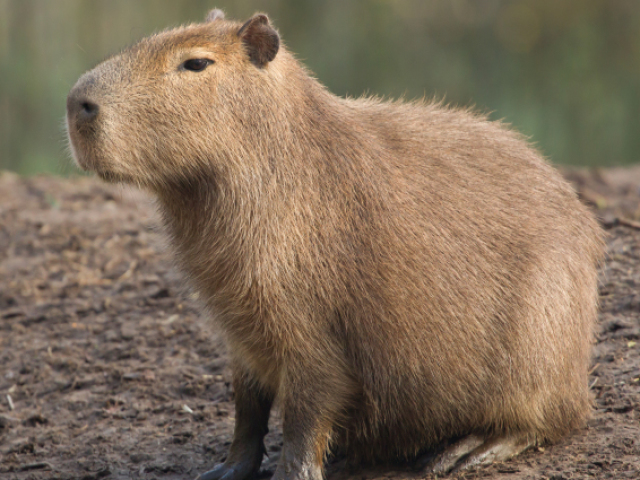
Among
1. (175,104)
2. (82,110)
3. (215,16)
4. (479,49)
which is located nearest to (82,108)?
(82,110)

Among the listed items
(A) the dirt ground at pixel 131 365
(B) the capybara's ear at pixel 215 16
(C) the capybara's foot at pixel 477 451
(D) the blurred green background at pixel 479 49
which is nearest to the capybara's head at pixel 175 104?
(B) the capybara's ear at pixel 215 16

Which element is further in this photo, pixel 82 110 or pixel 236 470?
pixel 236 470

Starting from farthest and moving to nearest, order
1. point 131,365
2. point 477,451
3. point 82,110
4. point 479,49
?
point 479,49, point 131,365, point 477,451, point 82,110

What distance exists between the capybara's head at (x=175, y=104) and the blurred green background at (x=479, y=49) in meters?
8.72

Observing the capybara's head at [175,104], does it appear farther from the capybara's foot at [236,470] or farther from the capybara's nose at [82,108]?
the capybara's foot at [236,470]

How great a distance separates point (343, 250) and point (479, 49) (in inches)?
425

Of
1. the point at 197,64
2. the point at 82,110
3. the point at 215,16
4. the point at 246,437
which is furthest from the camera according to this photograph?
the point at 246,437

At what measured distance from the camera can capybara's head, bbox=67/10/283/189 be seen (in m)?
3.02

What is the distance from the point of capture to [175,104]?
309cm

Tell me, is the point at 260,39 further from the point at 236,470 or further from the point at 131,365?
the point at 131,365

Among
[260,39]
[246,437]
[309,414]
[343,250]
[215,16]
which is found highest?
[215,16]

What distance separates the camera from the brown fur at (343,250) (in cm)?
312

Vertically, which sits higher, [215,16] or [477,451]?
[215,16]

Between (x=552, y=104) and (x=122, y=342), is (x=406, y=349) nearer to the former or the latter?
(x=122, y=342)
